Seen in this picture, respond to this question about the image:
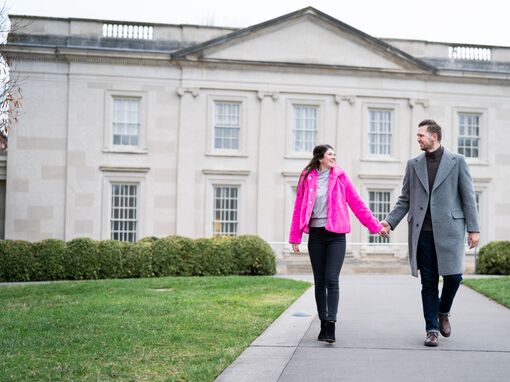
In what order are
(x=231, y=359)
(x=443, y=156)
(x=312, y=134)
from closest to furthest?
1. (x=231, y=359)
2. (x=443, y=156)
3. (x=312, y=134)

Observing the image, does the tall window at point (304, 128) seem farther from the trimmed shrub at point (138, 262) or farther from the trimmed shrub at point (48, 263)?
the trimmed shrub at point (48, 263)

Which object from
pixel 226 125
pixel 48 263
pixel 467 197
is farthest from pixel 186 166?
pixel 467 197

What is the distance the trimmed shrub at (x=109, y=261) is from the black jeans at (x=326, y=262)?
13040 millimetres

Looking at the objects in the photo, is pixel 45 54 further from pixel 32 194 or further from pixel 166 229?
pixel 166 229

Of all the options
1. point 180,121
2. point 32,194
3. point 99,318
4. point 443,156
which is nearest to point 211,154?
point 180,121

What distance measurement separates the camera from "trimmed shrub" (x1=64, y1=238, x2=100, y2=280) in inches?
797

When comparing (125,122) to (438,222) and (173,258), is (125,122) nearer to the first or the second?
(173,258)

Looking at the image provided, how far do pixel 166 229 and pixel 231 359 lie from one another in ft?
67.1

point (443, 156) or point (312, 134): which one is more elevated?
point (312, 134)

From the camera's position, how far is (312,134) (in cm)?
2817

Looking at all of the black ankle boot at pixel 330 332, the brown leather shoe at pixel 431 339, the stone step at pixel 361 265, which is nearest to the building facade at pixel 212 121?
the stone step at pixel 361 265

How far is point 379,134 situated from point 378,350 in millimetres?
21898

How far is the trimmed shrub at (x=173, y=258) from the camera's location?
67.0 ft

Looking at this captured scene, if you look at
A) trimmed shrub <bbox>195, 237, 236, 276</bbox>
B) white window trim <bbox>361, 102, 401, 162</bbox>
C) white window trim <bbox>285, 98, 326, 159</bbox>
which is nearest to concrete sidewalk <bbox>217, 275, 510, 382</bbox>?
trimmed shrub <bbox>195, 237, 236, 276</bbox>
